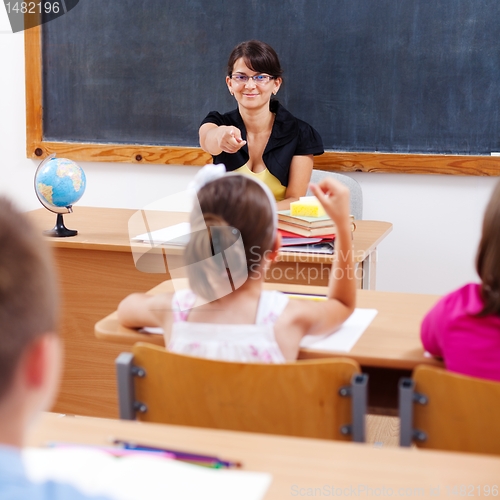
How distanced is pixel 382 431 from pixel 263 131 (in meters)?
1.46

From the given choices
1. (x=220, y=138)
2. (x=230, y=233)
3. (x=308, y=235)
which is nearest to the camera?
(x=230, y=233)

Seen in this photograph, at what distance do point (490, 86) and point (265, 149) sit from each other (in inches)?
44.9

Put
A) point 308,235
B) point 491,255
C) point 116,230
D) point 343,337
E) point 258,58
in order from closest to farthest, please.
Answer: point 491,255 < point 343,337 < point 308,235 < point 116,230 < point 258,58

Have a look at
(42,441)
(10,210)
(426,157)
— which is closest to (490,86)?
(426,157)

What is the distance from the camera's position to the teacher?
10.6 ft

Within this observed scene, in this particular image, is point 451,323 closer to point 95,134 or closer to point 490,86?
point 490,86

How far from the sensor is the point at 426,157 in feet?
11.9

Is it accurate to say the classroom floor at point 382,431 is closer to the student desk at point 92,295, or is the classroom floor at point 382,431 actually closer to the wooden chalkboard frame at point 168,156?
the student desk at point 92,295

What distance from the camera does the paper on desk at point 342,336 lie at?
156cm

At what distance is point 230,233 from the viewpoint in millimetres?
1508

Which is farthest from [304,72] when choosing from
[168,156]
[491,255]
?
[491,255]

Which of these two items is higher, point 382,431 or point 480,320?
point 480,320

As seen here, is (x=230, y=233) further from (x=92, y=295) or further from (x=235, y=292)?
(x=92, y=295)

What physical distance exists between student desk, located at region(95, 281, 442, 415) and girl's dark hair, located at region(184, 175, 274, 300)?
21 centimetres
